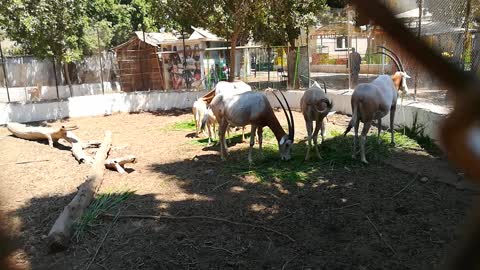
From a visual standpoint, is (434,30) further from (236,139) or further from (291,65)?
(291,65)

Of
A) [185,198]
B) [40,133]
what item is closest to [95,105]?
[40,133]

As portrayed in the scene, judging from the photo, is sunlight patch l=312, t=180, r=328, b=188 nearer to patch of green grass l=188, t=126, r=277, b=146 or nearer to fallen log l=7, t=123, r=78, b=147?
patch of green grass l=188, t=126, r=277, b=146

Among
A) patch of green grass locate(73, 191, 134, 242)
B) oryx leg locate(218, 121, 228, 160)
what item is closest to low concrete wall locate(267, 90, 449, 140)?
oryx leg locate(218, 121, 228, 160)

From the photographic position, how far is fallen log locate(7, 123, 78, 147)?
1091 cm

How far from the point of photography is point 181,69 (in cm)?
1927

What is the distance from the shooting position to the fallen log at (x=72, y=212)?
5.09 m

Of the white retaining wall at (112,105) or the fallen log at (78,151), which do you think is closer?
the fallen log at (78,151)

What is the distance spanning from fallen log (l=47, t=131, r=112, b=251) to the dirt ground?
16 centimetres

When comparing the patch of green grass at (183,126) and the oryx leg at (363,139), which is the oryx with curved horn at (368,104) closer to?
the oryx leg at (363,139)

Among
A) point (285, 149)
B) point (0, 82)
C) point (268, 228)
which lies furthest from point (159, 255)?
point (0, 82)

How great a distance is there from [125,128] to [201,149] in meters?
4.47

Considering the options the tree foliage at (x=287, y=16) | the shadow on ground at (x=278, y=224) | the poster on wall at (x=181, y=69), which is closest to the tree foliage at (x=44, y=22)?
the poster on wall at (x=181, y=69)

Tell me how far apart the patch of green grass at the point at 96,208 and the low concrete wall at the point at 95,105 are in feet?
33.9

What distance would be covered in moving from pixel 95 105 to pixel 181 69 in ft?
14.1
